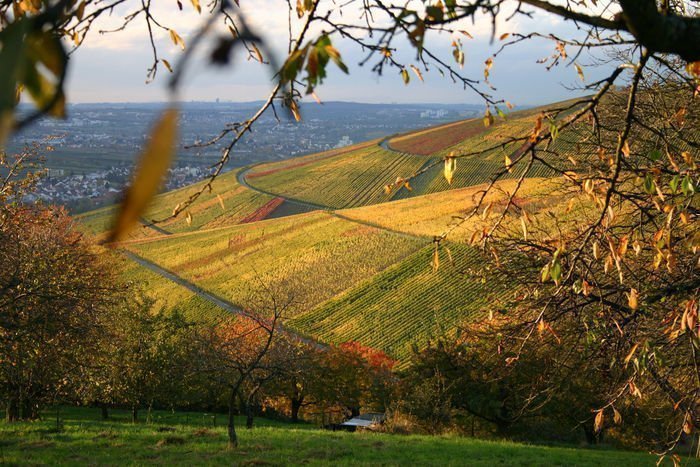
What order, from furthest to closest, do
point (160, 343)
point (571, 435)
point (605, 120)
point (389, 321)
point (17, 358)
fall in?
1. point (389, 321)
2. point (160, 343)
3. point (571, 435)
4. point (17, 358)
5. point (605, 120)

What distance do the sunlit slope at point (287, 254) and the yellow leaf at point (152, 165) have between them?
45397mm

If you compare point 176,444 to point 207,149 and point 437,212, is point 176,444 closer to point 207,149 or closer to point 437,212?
point 207,149

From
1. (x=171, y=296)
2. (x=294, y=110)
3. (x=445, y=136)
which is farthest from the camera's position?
(x=445, y=136)

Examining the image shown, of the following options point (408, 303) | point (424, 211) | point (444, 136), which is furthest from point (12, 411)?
point (444, 136)

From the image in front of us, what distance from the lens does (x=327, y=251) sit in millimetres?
55688

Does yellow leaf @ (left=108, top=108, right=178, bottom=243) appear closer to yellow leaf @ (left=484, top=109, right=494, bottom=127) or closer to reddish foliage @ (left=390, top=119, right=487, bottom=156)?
yellow leaf @ (left=484, top=109, right=494, bottom=127)

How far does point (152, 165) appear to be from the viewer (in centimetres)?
46

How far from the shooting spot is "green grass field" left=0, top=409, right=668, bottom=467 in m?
13.6

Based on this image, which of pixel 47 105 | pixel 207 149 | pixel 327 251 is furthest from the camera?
pixel 327 251

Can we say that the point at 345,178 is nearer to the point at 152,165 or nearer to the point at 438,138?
the point at 438,138

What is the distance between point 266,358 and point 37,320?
17.3 meters

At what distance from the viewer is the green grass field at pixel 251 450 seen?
13.6 metres

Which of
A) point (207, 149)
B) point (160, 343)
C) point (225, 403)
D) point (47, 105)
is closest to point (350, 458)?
point (207, 149)

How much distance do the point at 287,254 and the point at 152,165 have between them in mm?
56498
